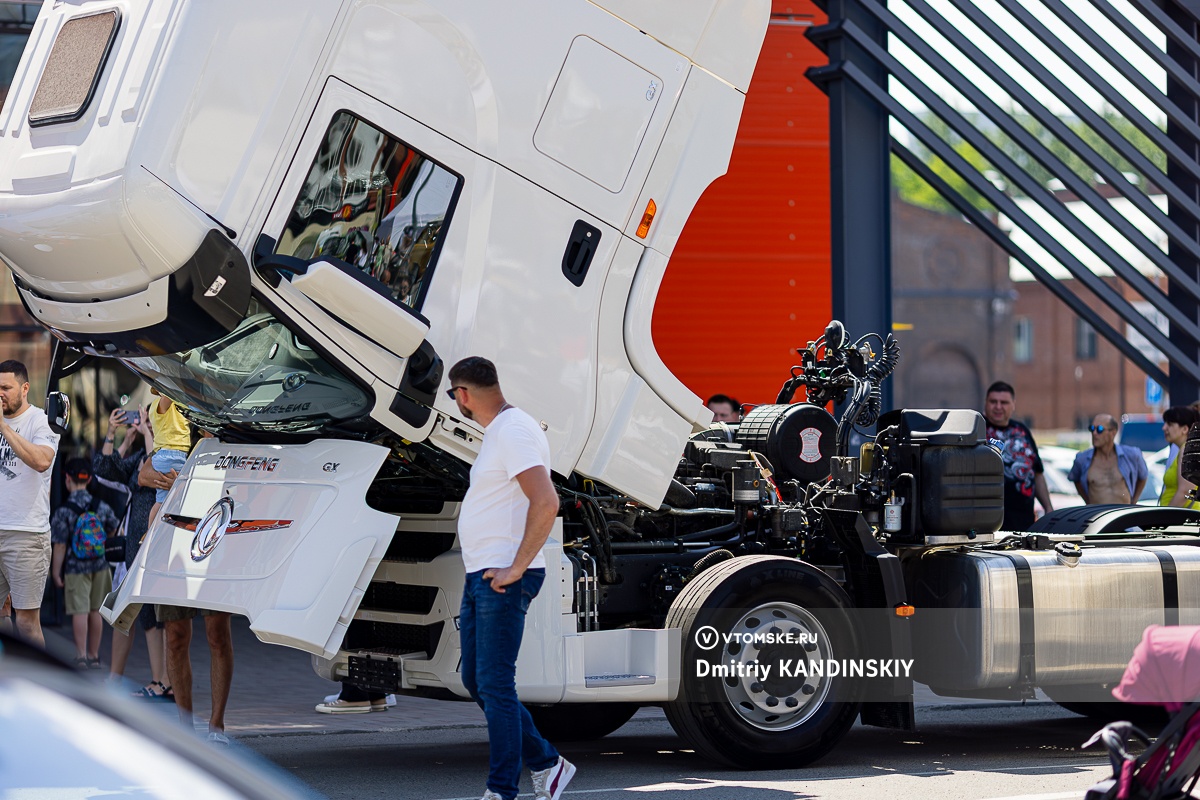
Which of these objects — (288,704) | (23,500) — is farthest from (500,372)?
(288,704)

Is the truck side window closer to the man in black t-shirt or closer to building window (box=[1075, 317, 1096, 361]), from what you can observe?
the man in black t-shirt

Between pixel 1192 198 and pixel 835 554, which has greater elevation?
pixel 1192 198

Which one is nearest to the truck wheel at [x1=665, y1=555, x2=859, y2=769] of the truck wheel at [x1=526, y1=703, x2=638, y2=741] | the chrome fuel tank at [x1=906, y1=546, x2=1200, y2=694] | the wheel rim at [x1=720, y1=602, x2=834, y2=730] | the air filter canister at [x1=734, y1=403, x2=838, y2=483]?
the wheel rim at [x1=720, y1=602, x2=834, y2=730]

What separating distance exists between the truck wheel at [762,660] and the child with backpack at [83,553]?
16.2 ft

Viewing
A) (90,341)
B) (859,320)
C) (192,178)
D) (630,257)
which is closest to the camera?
(192,178)

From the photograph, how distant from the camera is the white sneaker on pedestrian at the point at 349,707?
9984 millimetres

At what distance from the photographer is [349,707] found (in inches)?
394

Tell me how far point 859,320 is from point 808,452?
13.3 feet

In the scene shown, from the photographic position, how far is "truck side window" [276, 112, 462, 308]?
6.63 meters

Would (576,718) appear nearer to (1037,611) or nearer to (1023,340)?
(1037,611)

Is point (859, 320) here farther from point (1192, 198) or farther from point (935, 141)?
point (1192, 198)

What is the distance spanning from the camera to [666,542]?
8125 mm

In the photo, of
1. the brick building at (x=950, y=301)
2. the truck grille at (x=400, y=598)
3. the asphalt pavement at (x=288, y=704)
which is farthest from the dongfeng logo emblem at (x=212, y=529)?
the brick building at (x=950, y=301)

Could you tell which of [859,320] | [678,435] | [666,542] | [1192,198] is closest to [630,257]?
[678,435]
